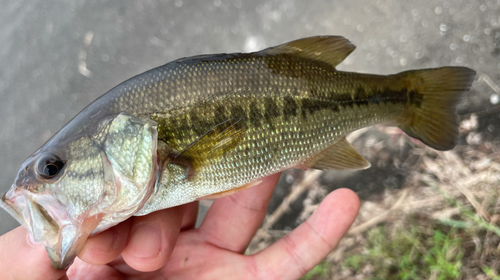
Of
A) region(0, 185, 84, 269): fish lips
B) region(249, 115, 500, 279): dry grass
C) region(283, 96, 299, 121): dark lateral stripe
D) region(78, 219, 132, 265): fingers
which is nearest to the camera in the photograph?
region(0, 185, 84, 269): fish lips

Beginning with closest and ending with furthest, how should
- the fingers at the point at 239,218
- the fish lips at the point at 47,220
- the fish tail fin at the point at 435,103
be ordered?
1. the fish lips at the point at 47,220
2. the fish tail fin at the point at 435,103
3. the fingers at the point at 239,218

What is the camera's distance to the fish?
100cm

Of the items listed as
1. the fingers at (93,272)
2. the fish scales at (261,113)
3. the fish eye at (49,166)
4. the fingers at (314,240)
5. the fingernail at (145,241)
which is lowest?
the fingers at (314,240)

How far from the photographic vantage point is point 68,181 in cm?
101

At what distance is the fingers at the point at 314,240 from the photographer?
146cm

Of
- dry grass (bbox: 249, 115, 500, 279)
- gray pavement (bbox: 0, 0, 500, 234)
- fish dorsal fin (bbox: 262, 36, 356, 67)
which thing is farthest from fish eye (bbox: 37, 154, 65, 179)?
gray pavement (bbox: 0, 0, 500, 234)

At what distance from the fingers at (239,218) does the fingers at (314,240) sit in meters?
0.16

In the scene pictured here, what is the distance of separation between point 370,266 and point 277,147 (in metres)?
1.36

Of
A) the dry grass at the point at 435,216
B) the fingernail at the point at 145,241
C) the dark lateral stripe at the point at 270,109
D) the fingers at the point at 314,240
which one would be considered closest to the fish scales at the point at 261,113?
the dark lateral stripe at the point at 270,109

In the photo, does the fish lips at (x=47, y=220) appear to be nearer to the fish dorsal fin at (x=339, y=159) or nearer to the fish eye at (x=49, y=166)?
the fish eye at (x=49, y=166)

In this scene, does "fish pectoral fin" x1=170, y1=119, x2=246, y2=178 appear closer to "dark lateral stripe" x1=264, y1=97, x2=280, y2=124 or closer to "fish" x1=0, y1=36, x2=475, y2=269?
"fish" x1=0, y1=36, x2=475, y2=269

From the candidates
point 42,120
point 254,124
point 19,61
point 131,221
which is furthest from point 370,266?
point 19,61

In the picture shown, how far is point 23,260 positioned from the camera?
43.5 inches

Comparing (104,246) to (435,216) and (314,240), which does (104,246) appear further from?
(435,216)
